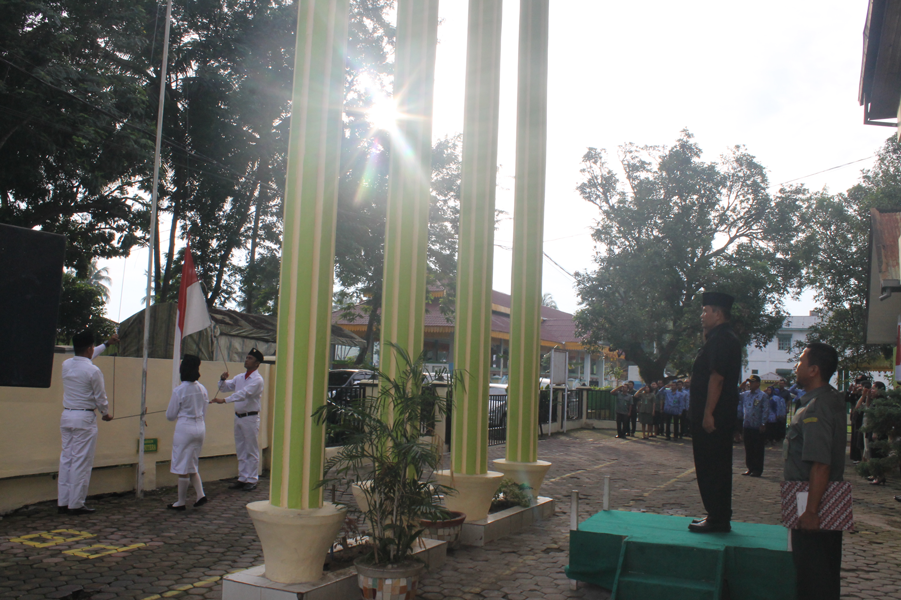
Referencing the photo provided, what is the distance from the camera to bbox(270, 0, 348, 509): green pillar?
4578 millimetres

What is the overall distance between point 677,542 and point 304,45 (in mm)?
4315

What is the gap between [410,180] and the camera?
5.92 m

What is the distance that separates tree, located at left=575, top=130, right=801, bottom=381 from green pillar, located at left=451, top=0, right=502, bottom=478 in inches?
796

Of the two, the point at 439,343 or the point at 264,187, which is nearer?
the point at 264,187

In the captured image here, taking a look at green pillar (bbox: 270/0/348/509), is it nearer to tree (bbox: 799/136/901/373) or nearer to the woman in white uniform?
the woman in white uniform

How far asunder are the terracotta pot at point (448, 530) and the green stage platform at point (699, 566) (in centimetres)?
158

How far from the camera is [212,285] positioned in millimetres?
20891

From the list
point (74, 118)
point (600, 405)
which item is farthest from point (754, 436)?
point (74, 118)

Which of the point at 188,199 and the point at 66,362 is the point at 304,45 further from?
the point at 188,199

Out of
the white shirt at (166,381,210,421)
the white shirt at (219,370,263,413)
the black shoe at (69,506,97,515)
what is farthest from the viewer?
the white shirt at (219,370,263,413)

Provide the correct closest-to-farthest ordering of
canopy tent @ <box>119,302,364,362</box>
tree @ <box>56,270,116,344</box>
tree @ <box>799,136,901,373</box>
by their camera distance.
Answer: canopy tent @ <box>119,302,364,362</box> → tree @ <box>56,270,116,344</box> → tree @ <box>799,136,901,373</box>

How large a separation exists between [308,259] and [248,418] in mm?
5198

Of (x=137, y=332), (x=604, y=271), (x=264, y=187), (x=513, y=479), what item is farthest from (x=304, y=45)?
(x=604, y=271)

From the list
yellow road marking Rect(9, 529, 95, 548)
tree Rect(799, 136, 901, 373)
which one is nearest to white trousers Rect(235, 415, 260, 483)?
yellow road marking Rect(9, 529, 95, 548)
